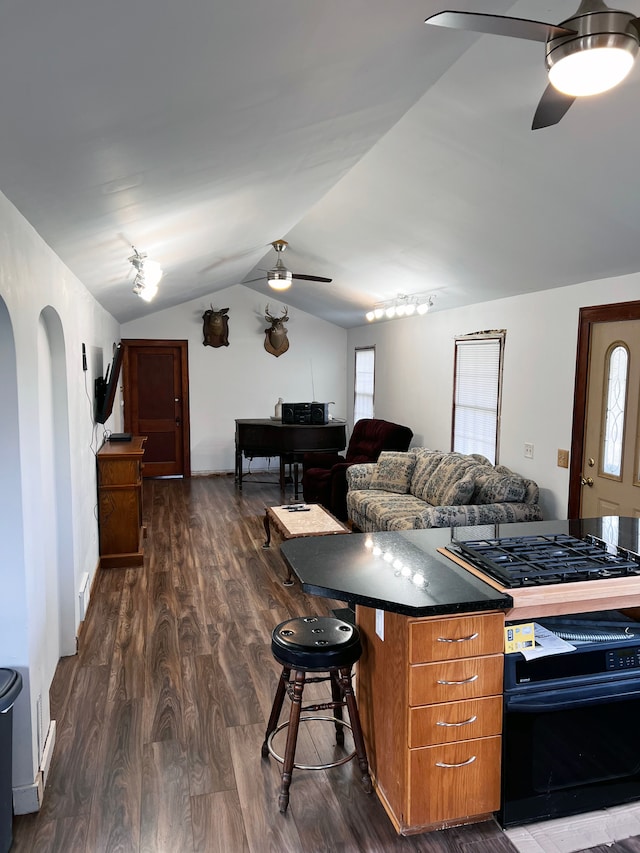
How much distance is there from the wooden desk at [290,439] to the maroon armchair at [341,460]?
16 centimetres

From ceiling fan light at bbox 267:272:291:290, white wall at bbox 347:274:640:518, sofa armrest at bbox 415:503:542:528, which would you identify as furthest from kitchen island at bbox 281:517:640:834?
ceiling fan light at bbox 267:272:291:290

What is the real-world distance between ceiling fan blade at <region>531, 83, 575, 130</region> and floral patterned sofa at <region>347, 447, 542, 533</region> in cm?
299

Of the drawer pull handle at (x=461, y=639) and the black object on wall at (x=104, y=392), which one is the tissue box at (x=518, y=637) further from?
the black object on wall at (x=104, y=392)

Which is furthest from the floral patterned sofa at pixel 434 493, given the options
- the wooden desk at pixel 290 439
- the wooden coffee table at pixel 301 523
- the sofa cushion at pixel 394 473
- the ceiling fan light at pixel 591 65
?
the ceiling fan light at pixel 591 65

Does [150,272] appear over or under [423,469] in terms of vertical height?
over

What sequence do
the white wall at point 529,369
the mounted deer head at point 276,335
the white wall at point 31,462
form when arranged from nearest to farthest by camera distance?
1. the white wall at point 31,462
2. the white wall at point 529,369
3. the mounted deer head at point 276,335

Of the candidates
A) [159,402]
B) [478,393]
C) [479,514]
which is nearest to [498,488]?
[479,514]

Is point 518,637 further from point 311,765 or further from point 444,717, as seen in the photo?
point 311,765

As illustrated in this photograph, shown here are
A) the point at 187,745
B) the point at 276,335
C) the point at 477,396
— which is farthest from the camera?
the point at 276,335

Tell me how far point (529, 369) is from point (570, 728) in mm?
3089

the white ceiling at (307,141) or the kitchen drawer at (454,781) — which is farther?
the kitchen drawer at (454,781)

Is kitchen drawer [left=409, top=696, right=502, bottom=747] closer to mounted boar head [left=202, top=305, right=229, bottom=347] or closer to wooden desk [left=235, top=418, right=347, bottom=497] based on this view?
wooden desk [left=235, top=418, right=347, bottom=497]

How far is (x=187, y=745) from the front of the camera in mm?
2637

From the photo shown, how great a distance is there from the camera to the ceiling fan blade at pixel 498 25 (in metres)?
1.31
